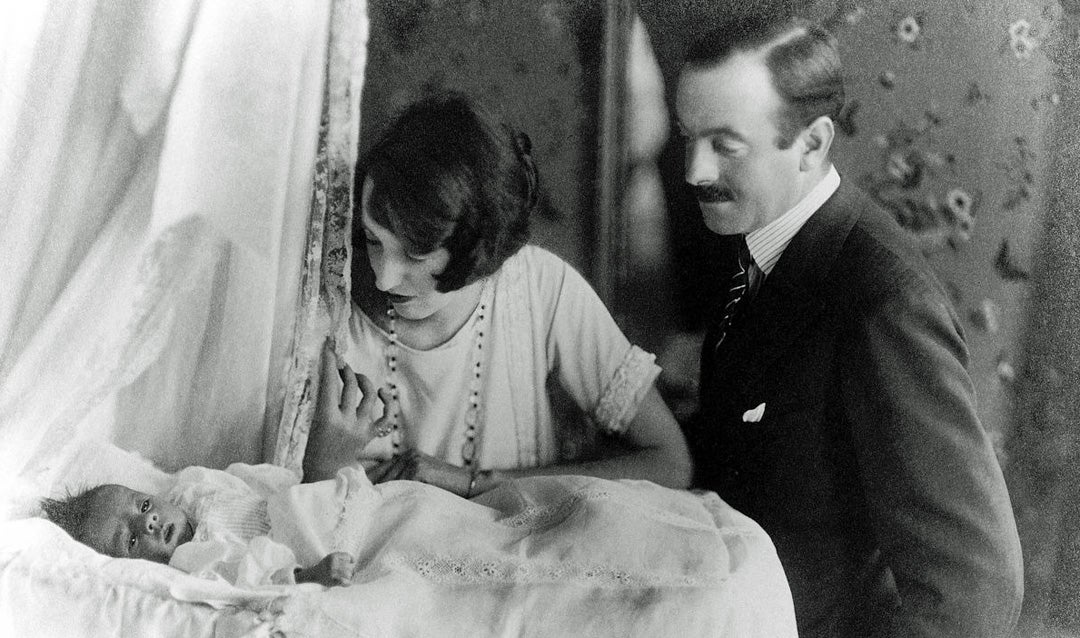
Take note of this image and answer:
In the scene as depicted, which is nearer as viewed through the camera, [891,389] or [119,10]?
[891,389]

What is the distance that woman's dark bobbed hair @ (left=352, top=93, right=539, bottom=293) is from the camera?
1.69 meters

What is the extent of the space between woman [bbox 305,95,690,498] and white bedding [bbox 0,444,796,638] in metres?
0.07

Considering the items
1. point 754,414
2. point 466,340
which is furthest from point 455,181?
point 754,414

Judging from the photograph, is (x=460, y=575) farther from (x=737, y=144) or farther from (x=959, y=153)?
(x=959, y=153)

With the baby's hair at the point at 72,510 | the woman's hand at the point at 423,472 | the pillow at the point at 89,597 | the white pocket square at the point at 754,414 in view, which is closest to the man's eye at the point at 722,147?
the white pocket square at the point at 754,414

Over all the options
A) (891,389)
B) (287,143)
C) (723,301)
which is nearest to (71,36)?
(287,143)

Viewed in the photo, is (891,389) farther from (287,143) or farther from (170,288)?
(170,288)

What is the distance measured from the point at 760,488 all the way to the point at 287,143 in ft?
3.45

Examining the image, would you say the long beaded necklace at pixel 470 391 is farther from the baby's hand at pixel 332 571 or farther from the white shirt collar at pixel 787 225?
the white shirt collar at pixel 787 225

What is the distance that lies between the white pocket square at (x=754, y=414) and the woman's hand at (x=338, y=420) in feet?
2.13

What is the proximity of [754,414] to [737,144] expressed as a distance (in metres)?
0.48

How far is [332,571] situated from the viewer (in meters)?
1.54

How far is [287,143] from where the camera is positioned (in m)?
1.71

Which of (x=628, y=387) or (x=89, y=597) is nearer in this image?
(x=89, y=597)
